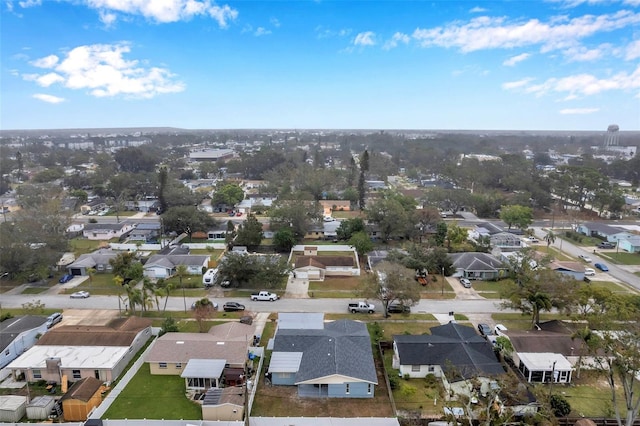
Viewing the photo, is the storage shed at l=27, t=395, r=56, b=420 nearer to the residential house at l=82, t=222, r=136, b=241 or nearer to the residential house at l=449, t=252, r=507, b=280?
the residential house at l=449, t=252, r=507, b=280

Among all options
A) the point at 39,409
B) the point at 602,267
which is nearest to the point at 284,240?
the point at 39,409

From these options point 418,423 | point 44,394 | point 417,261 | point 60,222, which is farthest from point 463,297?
point 60,222

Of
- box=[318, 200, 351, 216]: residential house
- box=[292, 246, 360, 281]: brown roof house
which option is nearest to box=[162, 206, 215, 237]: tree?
box=[292, 246, 360, 281]: brown roof house

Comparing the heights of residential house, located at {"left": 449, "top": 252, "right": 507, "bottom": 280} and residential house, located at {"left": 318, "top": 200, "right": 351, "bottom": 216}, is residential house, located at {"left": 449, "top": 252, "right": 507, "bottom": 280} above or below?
below

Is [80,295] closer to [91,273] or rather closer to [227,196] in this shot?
[91,273]

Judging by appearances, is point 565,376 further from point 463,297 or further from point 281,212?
point 281,212

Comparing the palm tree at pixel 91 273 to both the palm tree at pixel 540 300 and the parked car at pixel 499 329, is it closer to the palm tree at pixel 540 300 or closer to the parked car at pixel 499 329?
the parked car at pixel 499 329
